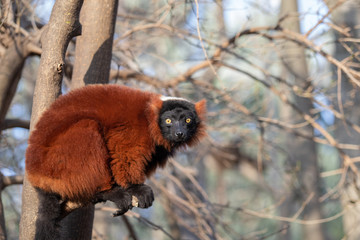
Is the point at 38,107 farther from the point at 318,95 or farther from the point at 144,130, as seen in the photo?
the point at 318,95

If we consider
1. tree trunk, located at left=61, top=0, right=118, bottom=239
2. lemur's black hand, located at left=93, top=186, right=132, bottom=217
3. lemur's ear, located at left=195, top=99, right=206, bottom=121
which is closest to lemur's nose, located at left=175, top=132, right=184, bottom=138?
lemur's ear, located at left=195, top=99, right=206, bottom=121

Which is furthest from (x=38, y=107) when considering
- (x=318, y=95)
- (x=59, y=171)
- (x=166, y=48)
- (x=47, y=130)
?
(x=166, y=48)

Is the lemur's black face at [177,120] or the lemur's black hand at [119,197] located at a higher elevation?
the lemur's black face at [177,120]

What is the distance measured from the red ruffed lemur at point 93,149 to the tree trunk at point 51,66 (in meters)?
0.11

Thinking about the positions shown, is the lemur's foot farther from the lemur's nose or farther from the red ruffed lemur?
the lemur's nose

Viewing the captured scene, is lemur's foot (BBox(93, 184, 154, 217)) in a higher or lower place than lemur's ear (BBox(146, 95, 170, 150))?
lower

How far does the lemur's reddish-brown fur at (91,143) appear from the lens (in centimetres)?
325

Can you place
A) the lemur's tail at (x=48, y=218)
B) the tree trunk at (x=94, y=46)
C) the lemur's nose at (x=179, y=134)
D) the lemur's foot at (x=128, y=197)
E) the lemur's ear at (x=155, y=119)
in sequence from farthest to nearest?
the tree trunk at (x=94, y=46), the lemur's nose at (x=179, y=134), the lemur's ear at (x=155, y=119), the lemur's foot at (x=128, y=197), the lemur's tail at (x=48, y=218)

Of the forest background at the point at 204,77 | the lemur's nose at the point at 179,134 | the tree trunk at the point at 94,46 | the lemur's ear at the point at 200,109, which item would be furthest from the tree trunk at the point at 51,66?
the lemur's ear at the point at 200,109

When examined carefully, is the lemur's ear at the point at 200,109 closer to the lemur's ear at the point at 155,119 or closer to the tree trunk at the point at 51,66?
the lemur's ear at the point at 155,119

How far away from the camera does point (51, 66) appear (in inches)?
131

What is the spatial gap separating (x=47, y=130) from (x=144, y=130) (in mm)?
801

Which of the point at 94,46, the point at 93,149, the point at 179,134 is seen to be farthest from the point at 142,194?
the point at 94,46

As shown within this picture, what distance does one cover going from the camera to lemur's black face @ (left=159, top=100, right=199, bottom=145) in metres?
3.81
